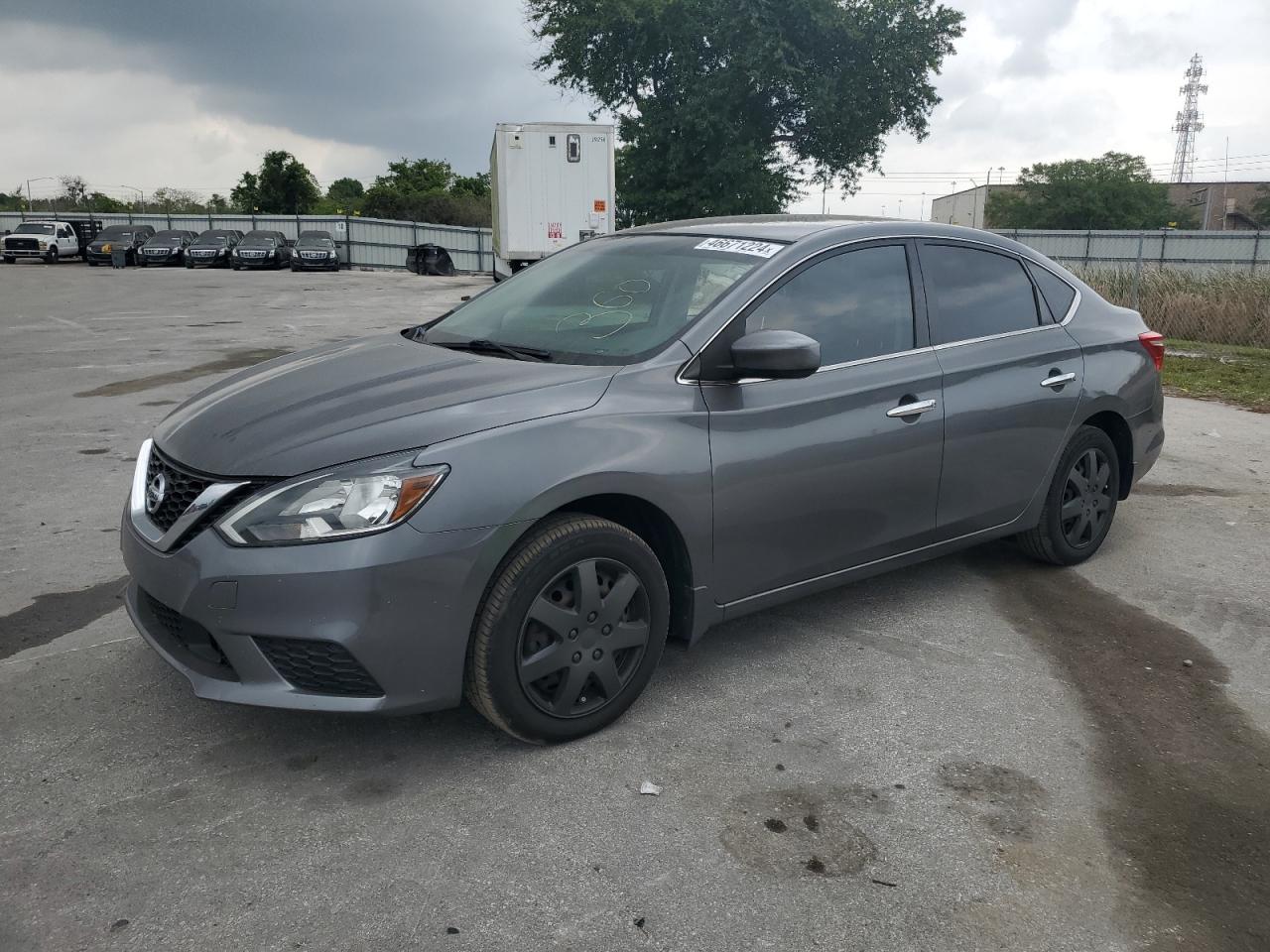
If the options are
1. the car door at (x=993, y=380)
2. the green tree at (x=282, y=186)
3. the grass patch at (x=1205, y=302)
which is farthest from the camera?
the green tree at (x=282, y=186)

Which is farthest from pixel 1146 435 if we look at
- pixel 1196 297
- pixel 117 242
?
pixel 117 242

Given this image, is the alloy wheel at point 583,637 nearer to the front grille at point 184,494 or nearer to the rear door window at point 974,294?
the front grille at point 184,494

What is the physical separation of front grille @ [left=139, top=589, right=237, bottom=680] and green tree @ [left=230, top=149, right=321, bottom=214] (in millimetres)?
66876

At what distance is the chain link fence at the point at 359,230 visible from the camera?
46344 mm

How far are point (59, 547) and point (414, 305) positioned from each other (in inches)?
706

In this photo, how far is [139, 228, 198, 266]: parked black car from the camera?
3931 cm

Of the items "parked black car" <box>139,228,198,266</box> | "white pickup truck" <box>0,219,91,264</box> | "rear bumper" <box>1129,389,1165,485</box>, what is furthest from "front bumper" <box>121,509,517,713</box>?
"white pickup truck" <box>0,219,91,264</box>

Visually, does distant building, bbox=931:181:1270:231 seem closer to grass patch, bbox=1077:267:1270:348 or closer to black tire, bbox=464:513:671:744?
grass patch, bbox=1077:267:1270:348

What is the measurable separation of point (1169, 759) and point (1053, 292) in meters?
2.46

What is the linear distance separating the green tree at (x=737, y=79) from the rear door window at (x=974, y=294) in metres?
31.9

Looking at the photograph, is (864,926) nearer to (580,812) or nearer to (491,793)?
(580,812)

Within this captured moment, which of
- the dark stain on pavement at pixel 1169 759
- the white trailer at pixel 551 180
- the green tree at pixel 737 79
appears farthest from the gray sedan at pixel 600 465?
the green tree at pixel 737 79

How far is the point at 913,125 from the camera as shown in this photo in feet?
128

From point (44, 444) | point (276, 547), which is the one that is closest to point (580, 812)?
point (276, 547)
